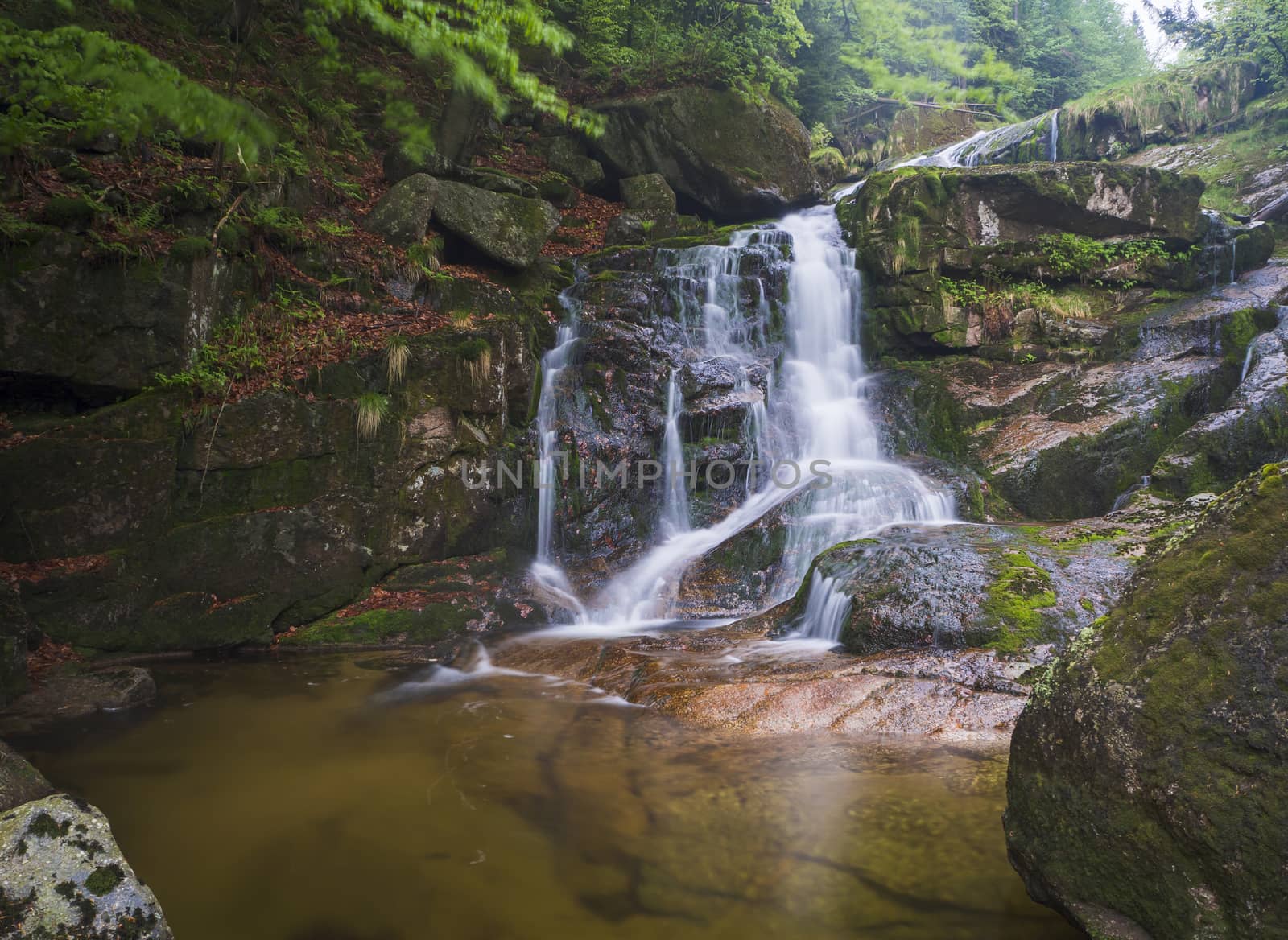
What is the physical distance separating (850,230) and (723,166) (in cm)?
354

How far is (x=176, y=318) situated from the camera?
6.74 metres

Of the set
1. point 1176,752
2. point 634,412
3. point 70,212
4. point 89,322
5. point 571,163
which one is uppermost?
point 571,163

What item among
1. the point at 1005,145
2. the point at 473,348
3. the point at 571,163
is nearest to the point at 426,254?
the point at 473,348

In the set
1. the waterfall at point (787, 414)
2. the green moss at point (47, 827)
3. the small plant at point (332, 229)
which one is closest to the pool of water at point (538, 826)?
the green moss at point (47, 827)

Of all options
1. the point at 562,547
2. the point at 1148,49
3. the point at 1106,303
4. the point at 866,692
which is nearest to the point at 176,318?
the point at 562,547

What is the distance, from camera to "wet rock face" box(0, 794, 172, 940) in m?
1.98

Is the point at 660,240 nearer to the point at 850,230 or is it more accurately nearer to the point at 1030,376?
the point at 850,230

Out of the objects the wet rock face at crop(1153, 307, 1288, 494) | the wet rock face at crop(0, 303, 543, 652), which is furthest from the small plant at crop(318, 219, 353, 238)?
the wet rock face at crop(1153, 307, 1288, 494)

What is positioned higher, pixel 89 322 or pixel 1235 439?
pixel 89 322

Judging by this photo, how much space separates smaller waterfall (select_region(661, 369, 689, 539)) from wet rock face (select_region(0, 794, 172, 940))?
7.51 meters

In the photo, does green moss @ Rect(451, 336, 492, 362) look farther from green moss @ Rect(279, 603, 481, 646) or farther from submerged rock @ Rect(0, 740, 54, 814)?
submerged rock @ Rect(0, 740, 54, 814)

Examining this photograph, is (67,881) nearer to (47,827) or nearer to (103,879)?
(103,879)

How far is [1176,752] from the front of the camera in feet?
5.98

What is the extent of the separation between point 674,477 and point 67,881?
803 cm
